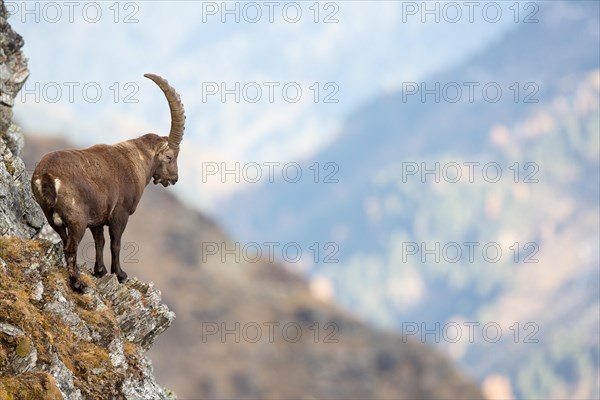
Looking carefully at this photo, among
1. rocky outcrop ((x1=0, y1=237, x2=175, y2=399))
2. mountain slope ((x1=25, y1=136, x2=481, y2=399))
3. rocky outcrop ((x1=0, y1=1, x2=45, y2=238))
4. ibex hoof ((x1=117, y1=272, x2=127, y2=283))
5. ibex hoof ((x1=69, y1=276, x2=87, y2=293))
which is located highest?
mountain slope ((x1=25, y1=136, x2=481, y2=399))

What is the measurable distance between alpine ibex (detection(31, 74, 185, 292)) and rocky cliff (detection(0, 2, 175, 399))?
55 cm

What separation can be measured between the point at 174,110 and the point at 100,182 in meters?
3.23

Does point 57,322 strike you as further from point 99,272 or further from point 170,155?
point 170,155

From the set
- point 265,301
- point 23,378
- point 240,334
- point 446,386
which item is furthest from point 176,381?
point 23,378

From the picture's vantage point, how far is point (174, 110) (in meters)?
20.9

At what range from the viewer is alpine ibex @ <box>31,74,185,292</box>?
17.3 m

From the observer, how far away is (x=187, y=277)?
143m

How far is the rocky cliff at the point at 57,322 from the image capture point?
14656 mm

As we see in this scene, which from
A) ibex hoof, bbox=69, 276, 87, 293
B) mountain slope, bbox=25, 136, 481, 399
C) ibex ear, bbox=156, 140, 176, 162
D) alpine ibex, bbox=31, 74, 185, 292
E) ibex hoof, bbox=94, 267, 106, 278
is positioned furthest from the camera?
mountain slope, bbox=25, 136, 481, 399

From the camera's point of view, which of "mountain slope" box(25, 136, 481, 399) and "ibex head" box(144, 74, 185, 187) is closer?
"ibex head" box(144, 74, 185, 187)

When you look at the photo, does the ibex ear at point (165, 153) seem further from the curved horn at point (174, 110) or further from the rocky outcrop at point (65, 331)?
the rocky outcrop at point (65, 331)

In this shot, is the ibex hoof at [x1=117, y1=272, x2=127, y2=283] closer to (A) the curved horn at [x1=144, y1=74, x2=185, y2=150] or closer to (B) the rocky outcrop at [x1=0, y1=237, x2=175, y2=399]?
(B) the rocky outcrop at [x1=0, y1=237, x2=175, y2=399]

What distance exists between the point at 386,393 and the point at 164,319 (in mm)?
115961

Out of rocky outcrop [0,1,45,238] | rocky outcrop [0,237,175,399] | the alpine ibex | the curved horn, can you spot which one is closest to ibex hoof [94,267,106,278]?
the alpine ibex
